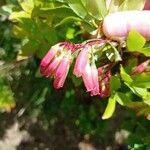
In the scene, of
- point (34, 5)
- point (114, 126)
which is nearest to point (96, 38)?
point (34, 5)

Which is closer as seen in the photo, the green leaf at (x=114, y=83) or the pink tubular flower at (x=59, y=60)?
the pink tubular flower at (x=59, y=60)

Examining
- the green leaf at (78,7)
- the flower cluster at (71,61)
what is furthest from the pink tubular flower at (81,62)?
the green leaf at (78,7)

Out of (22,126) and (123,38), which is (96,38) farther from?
(22,126)

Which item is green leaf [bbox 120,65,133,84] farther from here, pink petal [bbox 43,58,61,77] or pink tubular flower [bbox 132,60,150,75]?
pink petal [bbox 43,58,61,77]

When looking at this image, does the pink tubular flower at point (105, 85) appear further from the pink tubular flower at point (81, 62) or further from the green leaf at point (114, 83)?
the pink tubular flower at point (81, 62)

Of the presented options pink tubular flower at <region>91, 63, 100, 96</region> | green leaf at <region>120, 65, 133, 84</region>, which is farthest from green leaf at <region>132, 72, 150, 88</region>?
pink tubular flower at <region>91, 63, 100, 96</region>

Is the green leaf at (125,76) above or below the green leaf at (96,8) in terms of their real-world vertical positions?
below
